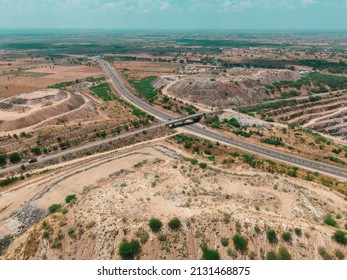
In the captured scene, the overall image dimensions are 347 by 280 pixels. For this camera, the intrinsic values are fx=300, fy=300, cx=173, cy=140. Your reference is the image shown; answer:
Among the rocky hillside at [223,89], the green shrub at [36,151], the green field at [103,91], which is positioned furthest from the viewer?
the rocky hillside at [223,89]

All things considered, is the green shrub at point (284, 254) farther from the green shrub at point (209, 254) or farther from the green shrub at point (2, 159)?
the green shrub at point (2, 159)

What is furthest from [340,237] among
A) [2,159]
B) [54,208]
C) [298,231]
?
[2,159]

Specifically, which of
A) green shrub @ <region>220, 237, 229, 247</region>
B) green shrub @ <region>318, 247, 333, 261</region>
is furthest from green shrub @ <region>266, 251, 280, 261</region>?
green shrub @ <region>318, 247, 333, 261</region>

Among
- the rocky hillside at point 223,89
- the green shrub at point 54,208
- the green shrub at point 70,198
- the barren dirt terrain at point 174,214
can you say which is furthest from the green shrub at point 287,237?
the rocky hillside at point 223,89

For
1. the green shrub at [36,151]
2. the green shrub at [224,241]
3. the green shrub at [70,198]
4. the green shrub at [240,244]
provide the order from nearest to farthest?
the green shrub at [240,244] → the green shrub at [224,241] → the green shrub at [70,198] → the green shrub at [36,151]

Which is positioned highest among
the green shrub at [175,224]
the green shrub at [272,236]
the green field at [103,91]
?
the green shrub at [175,224]

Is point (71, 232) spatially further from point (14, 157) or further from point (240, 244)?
point (14, 157)

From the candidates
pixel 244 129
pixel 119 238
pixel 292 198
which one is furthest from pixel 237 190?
pixel 244 129

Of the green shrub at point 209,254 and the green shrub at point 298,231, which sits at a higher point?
the green shrub at point 298,231

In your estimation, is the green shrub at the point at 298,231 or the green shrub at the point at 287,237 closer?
the green shrub at the point at 287,237
